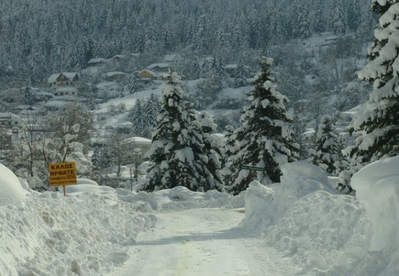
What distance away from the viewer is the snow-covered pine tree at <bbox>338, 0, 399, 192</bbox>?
50.3 feet

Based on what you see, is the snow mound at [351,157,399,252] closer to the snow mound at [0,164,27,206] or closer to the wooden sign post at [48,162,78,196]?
the snow mound at [0,164,27,206]

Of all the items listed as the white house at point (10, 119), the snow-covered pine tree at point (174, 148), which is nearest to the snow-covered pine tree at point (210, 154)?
the snow-covered pine tree at point (174, 148)

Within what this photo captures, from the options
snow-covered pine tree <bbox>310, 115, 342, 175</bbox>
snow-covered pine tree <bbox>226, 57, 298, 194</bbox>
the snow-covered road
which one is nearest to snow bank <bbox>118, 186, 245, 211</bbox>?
snow-covered pine tree <bbox>226, 57, 298, 194</bbox>

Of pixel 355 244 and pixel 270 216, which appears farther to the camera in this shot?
pixel 270 216

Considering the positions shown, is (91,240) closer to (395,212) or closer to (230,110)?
(395,212)

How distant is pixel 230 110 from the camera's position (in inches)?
6437

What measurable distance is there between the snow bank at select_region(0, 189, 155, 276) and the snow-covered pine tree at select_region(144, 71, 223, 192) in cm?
1994

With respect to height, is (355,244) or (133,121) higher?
(355,244)

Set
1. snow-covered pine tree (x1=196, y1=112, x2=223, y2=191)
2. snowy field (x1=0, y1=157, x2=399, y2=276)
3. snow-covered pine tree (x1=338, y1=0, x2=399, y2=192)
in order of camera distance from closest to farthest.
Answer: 1. snowy field (x1=0, y1=157, x2=399, y2=276)
2. snow-covered pine tree (x1=338, y1=0, x2=399, y2=192)
3. snow-covered pine tree (x1=196, y1=112, x2=223, y2=191)

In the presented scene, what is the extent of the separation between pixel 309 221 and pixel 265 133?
21202 millimetres

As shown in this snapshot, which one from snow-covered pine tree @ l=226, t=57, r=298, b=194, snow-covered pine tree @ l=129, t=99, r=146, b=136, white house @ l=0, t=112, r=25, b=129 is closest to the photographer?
snow-covered pine tree @ l=226, t=57, r=298, b=194

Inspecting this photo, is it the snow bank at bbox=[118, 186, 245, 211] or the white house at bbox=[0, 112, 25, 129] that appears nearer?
the snow bank at bbox=[118, 186, 245, 211]

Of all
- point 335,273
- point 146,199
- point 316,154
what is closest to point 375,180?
point 335,273

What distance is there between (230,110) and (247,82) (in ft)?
86.0
